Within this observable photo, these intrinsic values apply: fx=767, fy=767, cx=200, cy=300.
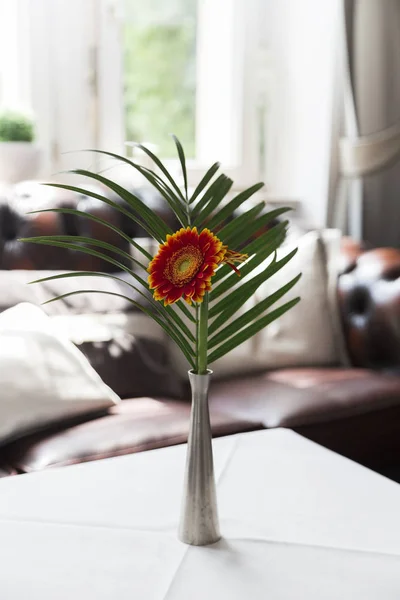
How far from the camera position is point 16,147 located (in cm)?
219

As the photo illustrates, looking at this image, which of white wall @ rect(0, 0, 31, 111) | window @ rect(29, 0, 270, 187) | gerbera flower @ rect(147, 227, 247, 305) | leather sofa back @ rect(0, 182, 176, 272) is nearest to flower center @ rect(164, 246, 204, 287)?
gerbera flower @ rect(147, 227, 247, 305)

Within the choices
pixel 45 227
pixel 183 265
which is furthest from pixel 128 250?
pixel 183 265

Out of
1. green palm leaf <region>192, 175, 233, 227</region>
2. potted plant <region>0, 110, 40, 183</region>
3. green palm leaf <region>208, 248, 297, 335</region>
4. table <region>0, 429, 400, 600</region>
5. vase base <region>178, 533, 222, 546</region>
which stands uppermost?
potted plant <region>0, 110, 40, 183</region>

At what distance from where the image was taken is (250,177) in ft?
9.69

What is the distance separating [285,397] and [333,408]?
11 cm

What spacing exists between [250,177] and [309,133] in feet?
0.90

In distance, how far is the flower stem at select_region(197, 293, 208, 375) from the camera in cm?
82

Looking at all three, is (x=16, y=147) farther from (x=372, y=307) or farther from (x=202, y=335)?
(x=202, y=335)

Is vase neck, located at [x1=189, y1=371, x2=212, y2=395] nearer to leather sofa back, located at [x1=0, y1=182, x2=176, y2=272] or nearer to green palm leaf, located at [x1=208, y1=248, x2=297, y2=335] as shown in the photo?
green palm leaf, located at [x1=208, y1=248, x2=297, y2=335]

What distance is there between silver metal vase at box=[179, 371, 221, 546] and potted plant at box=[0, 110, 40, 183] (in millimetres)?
1503

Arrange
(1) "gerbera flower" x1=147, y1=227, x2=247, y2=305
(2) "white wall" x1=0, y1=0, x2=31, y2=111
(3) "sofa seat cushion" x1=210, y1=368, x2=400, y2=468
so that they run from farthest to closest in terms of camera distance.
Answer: (2) "white wall" x1=0, y1=0, x2=31, y2=111
(3) "sofa seat cushion" x1=210, y1=368, x2=400, y2=468
(1) "gerbera flower" x1=147, y1=227, x2=247, y2=305

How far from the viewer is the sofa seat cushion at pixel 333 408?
1654 millimetres

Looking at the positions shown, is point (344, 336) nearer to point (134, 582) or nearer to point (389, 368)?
point (389, 368)

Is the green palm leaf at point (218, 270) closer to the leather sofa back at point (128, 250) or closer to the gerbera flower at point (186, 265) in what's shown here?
the gerbera flower at point (186, 265)
